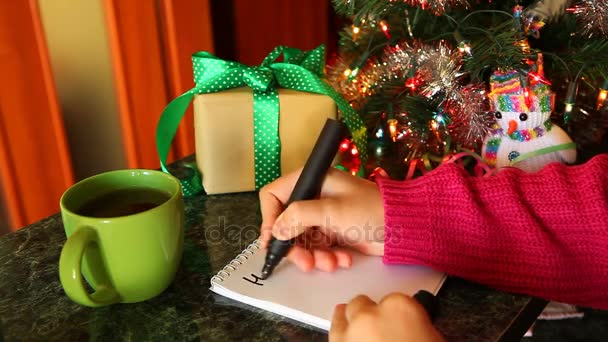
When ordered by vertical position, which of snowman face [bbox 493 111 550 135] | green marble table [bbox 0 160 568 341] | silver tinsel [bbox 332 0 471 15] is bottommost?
green marble table [bbox 0 160 568 341]

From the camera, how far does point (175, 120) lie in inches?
26.7

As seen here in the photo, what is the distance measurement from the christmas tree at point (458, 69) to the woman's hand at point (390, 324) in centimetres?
34

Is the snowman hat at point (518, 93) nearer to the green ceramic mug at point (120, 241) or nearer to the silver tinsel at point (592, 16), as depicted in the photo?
the silver tinsel at point (592, 16)

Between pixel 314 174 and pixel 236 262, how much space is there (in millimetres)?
106

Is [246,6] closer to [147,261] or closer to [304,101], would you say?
[304,101]

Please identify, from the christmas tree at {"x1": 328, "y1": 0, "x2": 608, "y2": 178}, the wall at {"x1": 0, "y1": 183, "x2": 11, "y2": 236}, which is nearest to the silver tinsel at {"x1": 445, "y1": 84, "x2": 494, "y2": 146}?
the christmas tree at {"x1": 328, "y1": 0, "x2": 608, "y2": 178}

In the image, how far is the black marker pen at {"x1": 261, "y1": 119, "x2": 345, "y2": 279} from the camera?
478 mm

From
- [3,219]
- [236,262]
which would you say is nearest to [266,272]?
[236,262]

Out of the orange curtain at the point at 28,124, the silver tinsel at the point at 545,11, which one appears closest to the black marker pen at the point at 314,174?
the silver tinsel at the point at 545,11

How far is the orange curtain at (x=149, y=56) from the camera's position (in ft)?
3.30

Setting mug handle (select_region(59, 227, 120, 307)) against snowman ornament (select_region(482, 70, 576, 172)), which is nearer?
mug handle (select_region(59, 227, 120, 307))

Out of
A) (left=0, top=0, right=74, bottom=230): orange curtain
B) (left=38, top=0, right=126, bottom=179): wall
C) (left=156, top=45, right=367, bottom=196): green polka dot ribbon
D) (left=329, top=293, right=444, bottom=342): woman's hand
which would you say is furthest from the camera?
(left=38, top=0, right=126, bottom=179): wall

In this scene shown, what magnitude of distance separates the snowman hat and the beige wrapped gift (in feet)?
0.67

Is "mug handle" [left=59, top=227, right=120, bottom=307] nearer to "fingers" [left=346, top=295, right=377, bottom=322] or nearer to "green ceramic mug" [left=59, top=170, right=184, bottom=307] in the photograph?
"green ceramic mug" [left=59, top=170, right=184, bottom=307]
